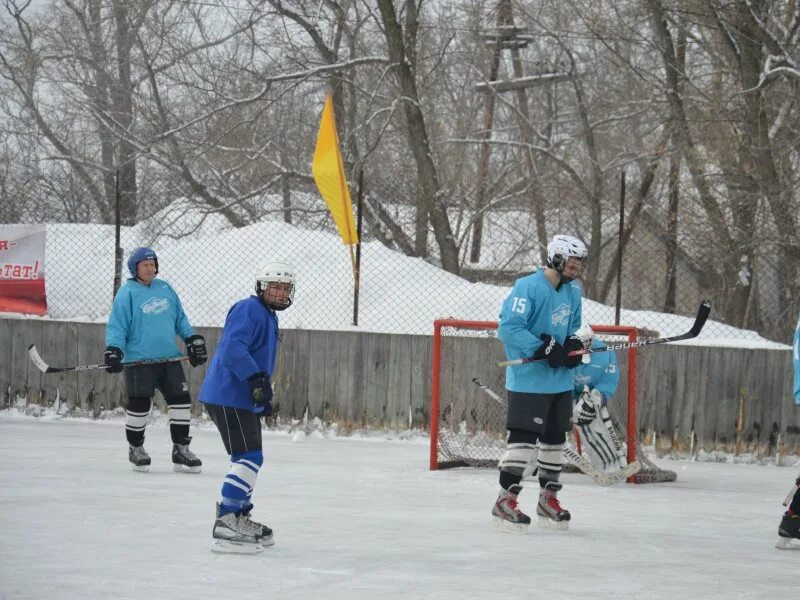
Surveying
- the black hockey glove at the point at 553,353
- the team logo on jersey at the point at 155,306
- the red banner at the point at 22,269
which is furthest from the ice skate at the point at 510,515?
the red banner at the point at 22,269

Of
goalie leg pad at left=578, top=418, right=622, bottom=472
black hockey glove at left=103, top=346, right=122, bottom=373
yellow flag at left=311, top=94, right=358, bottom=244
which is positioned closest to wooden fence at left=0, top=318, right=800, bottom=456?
goalie leg pad at left=578, top=418, right=622, bottom=472

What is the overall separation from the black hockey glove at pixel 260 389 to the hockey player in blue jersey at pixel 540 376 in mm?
1311

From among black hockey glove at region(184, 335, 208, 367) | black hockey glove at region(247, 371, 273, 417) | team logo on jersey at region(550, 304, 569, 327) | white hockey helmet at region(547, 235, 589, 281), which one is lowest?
black hockey glove at region(247, 371, 273, 417)

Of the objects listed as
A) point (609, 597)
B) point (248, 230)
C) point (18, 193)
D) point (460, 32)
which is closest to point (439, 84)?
point (460, 32)

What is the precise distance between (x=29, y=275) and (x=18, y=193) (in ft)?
5.60

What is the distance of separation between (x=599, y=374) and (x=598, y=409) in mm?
220

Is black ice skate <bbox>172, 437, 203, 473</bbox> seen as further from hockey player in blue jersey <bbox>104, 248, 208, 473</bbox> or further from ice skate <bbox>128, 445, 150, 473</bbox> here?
ice skate <bbox>128, 445, 150, 473</bbox>

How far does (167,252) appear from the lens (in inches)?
518

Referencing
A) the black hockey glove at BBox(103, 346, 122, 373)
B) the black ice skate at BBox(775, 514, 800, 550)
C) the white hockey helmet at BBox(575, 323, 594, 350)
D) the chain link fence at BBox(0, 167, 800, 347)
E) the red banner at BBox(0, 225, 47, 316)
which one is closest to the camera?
the black ice skate at BBox(775, 514, 800, 550)

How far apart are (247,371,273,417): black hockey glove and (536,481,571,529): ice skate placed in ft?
5.39

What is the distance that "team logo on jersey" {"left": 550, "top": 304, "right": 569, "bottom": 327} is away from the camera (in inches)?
236

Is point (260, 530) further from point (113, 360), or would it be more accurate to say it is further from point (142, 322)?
point (142, 322)

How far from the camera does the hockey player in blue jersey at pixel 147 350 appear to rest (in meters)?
7.71

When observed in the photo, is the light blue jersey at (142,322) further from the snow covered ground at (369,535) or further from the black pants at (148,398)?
the snow covered ground at (369,535)
